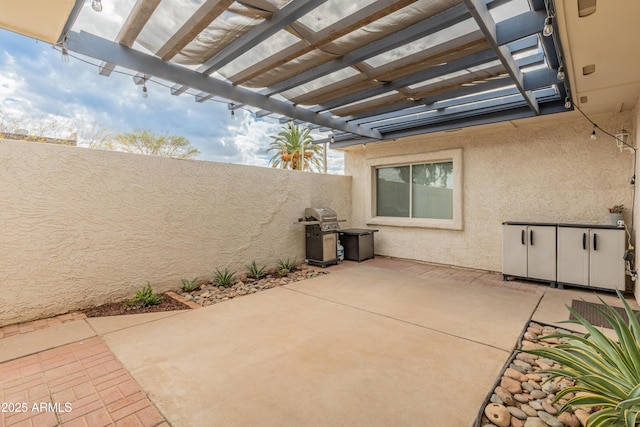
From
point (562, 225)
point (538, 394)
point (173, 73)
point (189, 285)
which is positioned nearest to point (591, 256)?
point (562, 225)

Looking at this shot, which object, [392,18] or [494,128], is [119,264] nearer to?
[392,18]

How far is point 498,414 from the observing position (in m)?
1.89

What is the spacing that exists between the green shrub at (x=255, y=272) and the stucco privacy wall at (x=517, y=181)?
3.57m

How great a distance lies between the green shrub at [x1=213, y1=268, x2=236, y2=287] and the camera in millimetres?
5109

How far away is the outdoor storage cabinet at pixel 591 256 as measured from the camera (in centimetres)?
442

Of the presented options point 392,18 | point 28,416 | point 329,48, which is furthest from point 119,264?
point 392,18

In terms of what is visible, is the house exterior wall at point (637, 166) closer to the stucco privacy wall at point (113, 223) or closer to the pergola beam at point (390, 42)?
the pergola beam at point (390, 42)

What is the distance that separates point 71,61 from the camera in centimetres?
295

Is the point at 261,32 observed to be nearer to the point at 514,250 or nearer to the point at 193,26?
the point at 193,26

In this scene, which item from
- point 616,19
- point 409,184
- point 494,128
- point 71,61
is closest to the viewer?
point 616,19

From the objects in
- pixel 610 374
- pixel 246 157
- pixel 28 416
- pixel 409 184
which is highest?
pixel 246 157

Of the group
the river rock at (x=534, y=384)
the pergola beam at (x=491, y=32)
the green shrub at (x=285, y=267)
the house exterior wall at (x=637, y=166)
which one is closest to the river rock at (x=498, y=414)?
the river rock at (x=534, y=384)

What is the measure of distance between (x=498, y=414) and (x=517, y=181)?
16.8ft

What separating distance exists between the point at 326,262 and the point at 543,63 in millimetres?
4963
